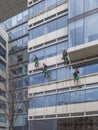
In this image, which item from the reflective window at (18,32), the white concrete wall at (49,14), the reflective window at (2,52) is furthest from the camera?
the reflective window at (2,52)

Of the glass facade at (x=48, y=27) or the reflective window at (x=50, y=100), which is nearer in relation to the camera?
the reflective window at (x=50, y=100)

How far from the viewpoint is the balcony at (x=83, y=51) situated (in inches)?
1505

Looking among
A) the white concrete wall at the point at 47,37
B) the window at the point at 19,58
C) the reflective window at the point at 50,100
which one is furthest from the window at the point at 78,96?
the window at the point at 19,58

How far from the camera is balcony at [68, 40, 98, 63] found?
38.2 m

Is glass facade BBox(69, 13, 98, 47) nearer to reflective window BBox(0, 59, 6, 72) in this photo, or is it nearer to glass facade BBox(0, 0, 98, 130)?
glass facade BBox(0, 0, 98, 130)

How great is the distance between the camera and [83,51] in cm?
3950

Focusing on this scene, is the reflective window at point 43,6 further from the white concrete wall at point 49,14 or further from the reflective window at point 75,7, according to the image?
the reflective window at point 75,7

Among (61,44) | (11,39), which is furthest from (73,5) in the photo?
(11,39)

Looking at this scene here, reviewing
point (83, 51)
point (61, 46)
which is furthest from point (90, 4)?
point (61, 46)

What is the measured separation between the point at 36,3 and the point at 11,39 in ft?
63.0

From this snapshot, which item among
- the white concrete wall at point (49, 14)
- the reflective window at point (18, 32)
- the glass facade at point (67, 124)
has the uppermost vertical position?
the reflective window at point (18, 32)

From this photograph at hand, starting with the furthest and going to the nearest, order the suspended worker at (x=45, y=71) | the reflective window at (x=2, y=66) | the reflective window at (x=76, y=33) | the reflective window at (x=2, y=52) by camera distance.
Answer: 1. the reflective window at (x=2, y=52)
2. the reflective window at (x=2, y=66)
3. the suspended worker at (x=45, y=71)
4. the reflective window at (x=76, y=33)

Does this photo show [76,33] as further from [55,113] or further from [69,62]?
[55,113]

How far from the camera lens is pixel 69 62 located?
4216 cm
